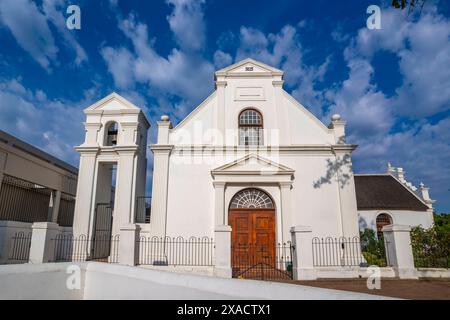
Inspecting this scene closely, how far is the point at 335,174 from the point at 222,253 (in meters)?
6.73

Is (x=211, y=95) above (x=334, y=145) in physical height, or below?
above

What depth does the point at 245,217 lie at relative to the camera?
13.2 m

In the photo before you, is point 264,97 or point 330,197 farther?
point 264,97

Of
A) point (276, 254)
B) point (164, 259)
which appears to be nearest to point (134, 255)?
point (164, 259)

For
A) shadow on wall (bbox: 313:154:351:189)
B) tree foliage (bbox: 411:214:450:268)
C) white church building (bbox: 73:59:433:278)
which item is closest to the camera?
tree foliage (bbox: 411:214:450:268)

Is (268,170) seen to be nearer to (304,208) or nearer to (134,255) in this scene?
(304,208)

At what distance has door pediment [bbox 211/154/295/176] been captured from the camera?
1311cm

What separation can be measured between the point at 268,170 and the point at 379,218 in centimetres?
1447

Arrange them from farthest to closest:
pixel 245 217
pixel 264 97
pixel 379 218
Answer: pixel 379 218 → pixel 264 97 → pixel 245 217

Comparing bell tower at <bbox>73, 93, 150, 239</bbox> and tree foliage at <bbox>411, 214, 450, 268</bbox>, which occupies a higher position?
bell tower at <bbox>73, 93, 150, 239</bbox>

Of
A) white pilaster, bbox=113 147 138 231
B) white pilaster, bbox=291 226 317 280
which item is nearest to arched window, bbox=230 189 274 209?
white pilaster, bbox=291 226 317 280

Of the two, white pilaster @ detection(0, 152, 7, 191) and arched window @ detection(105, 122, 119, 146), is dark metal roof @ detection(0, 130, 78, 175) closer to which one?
white pilaster @ detection(0, 152, 7, 191)

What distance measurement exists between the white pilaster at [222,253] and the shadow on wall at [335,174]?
5.41 m

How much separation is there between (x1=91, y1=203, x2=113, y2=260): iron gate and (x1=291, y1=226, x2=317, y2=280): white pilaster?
8.98 m
